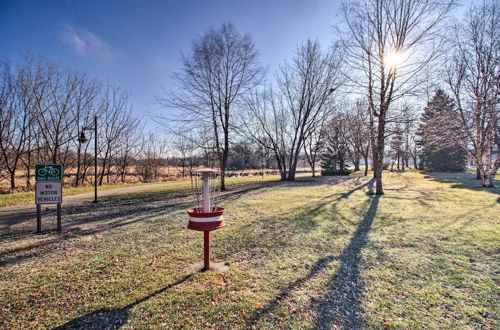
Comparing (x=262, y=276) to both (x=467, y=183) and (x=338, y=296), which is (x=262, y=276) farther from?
(x=467, y=183)

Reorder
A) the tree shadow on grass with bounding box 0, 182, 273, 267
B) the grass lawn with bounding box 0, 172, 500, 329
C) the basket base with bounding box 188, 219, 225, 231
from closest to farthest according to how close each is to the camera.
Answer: the grass lawn with bounding box 0, 172, 500, 329, the basket base with bounding box 188, 219, 225, 231, the tree shadow on grass with bounding box 0, 182, 273, 267

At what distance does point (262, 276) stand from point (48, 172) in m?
5.52

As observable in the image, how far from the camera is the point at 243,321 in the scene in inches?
90.4

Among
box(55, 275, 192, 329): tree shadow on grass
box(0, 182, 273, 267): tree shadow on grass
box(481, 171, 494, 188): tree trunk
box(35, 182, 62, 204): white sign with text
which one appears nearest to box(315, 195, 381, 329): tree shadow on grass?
box(55, 275, 192, 329): tree shadow on grass

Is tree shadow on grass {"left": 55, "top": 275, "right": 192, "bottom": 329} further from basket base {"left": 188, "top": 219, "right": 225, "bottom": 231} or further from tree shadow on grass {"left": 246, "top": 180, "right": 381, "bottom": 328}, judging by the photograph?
tree shadow on grass {"left": 246, "top": 180, "right": 381, "bottom": 328}

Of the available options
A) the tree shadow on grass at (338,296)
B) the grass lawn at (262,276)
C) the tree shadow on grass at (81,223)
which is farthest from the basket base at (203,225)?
the tree shadow on grass at (81,223)

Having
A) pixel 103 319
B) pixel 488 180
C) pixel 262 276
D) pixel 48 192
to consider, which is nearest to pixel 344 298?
pixel 262 276

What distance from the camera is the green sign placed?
5.12 meters

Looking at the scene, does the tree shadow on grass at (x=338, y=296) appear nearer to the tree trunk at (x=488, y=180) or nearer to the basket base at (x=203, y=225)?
the basket base at (x=203, y=225)

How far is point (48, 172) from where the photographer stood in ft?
17.1

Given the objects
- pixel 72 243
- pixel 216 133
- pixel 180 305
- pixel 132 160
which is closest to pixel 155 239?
pixel 72 243

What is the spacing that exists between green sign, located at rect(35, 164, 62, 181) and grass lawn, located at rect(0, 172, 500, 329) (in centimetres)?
135

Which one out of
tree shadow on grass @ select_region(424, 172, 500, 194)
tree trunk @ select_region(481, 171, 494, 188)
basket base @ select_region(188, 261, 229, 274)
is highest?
tree trunk @ select_region(481, 171, 494, 188)

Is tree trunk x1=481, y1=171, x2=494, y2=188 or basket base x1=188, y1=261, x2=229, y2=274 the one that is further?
tree trunk x1=481, y1=171, x2=494, y2=188
